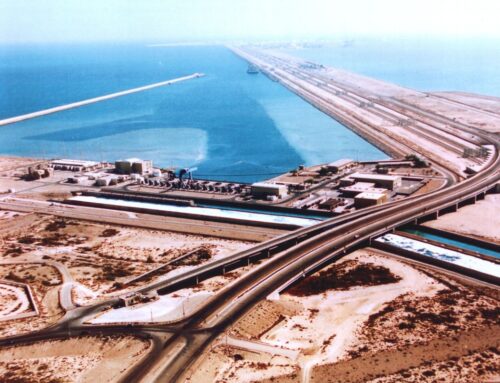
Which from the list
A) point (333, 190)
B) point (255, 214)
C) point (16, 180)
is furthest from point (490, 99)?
point (16, 180)

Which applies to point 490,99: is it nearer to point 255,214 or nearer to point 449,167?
point 449,167

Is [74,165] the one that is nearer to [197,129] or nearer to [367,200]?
[197,129]

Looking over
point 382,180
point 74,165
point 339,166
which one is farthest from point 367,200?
point 74,165

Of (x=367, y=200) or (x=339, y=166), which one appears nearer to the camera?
(x=367, y=200)

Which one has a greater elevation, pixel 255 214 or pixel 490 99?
pixel 490 99

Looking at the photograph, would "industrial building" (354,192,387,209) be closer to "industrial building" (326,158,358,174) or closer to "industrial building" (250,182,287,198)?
"industrial building" (250,182,287,198)

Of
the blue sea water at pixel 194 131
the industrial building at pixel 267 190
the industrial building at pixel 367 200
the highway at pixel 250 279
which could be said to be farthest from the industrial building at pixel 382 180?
the blue sea water at pixel 194 131

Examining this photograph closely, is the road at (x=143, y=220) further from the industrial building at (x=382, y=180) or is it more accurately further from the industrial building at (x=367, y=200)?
the industrial building at (x=382, y=180)
